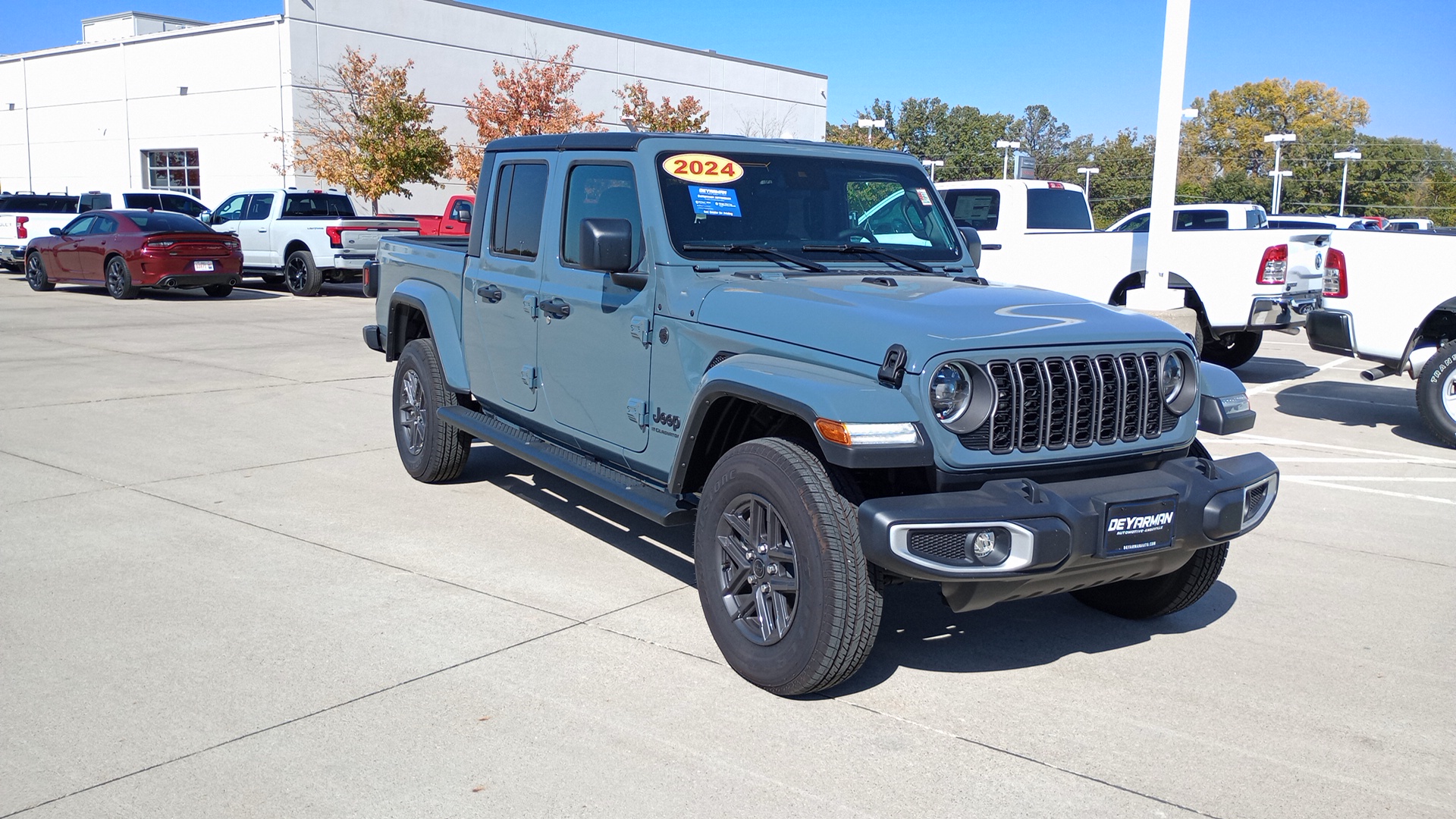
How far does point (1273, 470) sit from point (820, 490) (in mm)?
1861

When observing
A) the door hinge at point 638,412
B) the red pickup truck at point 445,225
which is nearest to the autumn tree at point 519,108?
the red pickup truck at point 445,225

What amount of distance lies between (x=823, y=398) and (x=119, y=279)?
63.0ft

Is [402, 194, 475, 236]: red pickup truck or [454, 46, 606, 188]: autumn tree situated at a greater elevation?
[454, 46, 606, 188]: autumn tree

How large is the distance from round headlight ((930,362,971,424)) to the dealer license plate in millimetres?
590

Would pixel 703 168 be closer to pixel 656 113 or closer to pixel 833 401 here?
pixel 833 401

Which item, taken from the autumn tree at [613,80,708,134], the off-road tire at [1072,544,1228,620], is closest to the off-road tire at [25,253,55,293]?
the autumn tree at [613,80,708,134]

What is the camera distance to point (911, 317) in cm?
411

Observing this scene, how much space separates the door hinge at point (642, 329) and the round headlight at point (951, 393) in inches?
57.4

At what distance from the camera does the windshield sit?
16.7 feet

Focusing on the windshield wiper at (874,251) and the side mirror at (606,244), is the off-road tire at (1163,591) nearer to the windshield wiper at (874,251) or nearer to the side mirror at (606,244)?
the windshield wiper at (874,251)

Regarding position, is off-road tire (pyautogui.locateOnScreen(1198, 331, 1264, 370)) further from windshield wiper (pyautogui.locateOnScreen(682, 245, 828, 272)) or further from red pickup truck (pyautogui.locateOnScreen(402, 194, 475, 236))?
windshield wiper (pyautogui.locateOnScreen(682, 245, 828, 272))

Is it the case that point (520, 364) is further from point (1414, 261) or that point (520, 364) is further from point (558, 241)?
point (1414, 261)

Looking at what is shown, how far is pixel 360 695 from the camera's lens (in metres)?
4.12

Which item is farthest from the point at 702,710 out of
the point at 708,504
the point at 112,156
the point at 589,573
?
the point at 112,156
